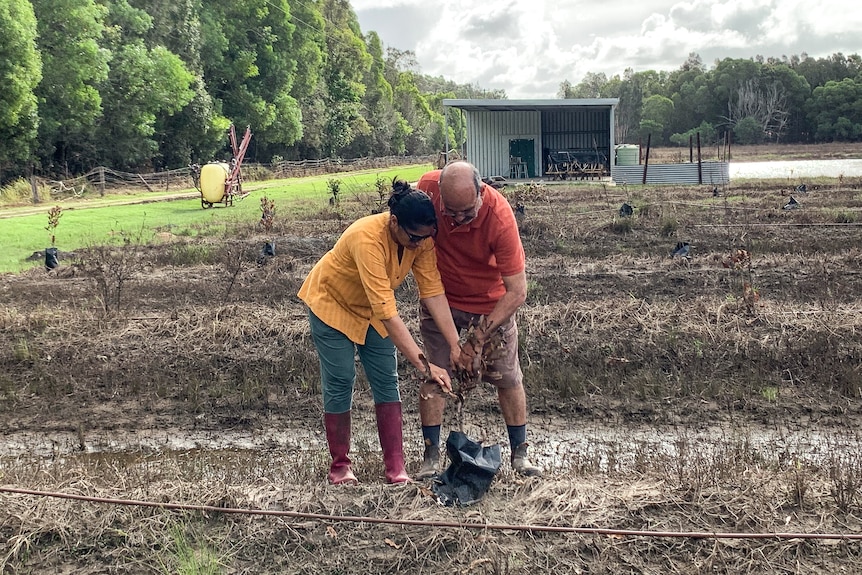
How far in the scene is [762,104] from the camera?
2803 inches

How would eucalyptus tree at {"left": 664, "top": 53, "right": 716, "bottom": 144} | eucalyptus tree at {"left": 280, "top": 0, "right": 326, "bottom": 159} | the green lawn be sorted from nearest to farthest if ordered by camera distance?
the green lawn → eucalyptus tree at {"left": 280, "top": 0, "right": 326, "bottom": 159} → eucalyptus tree at {"left": 664, "top": 53, "right": 716, "bottom": 144}

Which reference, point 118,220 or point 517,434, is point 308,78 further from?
point 517,434

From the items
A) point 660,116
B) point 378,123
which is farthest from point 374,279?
point 660,116

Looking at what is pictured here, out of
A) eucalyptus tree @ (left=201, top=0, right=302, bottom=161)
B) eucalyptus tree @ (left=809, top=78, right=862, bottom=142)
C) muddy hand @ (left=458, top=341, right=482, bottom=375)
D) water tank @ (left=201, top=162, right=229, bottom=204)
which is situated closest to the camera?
muddy hand @ (left=458, top=341, right=482, bottom=375)

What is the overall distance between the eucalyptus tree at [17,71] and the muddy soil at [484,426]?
15.3m

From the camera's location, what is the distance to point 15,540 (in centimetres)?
352

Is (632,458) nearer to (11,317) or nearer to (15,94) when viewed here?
(11,317)

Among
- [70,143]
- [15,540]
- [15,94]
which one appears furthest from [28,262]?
[70,143]

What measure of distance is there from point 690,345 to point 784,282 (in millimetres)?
3151

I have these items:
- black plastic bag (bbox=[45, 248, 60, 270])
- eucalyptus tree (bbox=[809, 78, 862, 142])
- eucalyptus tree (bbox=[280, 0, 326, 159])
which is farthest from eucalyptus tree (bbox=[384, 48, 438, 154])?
black plastic bag (bbox=[45, 248, 60, 270])

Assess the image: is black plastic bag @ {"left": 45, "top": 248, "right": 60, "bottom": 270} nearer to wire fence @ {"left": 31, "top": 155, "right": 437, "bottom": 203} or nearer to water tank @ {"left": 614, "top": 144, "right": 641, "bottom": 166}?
wire fence @ {"left": 31, "top": 155, "right": 437, "bottom": 203}

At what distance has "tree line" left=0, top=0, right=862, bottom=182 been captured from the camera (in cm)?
2730

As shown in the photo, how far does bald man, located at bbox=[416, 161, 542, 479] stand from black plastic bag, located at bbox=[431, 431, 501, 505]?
283 millimetres

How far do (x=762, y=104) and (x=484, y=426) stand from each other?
7419 cm
